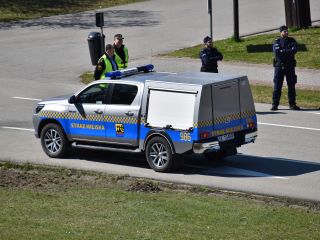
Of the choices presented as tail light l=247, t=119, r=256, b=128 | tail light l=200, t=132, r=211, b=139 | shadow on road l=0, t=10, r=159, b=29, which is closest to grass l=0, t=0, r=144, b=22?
shadow on road l=0, t=10, r=159, b=29

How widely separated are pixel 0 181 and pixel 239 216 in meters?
4.75

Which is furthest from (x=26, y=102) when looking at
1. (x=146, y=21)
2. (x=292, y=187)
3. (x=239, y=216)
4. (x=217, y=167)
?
(x=146, y=21)

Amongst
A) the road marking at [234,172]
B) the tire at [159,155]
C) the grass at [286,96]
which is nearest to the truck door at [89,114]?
the tire at [159,155]

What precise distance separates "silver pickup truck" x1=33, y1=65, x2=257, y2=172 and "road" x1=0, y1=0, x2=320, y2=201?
40 centimetres

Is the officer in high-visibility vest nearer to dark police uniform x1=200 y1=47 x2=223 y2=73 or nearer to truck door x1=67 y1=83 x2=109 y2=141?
dark police uniform x1=200 y1=47 x2=223 y2=73

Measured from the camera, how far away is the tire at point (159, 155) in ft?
55.0

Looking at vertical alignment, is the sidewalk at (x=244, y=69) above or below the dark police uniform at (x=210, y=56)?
below

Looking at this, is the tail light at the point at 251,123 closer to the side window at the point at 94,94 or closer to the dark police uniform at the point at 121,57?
the side window at the point at 94,94

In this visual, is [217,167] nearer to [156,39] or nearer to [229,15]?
[156,39]

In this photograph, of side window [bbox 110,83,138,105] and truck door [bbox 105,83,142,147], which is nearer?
truck door [bbox 105,83,142,147]

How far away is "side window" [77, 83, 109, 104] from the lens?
58.6ft

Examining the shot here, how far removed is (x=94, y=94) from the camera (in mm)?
18031

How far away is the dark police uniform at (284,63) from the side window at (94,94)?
6152mm

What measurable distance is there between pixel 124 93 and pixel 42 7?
26095mm
